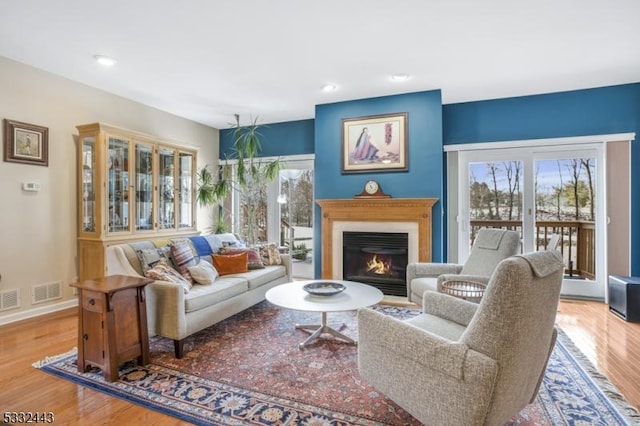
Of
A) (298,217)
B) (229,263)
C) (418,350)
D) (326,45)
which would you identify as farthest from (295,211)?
(418,350)

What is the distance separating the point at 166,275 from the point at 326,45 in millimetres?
2400

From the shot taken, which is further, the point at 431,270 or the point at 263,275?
the point at 263,275

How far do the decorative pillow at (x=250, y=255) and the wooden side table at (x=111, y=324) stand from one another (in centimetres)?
133

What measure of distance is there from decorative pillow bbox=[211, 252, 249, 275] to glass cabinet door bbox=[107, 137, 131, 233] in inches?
52.2

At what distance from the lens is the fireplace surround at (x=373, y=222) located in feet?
13.3

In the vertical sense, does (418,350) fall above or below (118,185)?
below

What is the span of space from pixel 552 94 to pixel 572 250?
2.05 metres

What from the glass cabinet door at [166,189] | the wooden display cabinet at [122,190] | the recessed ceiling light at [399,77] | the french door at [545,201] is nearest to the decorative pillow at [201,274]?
the wooden display cabinet at [122,190]

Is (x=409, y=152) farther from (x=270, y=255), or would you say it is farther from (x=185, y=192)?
(x=185, y=192)

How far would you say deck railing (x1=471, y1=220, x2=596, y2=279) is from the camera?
429cm

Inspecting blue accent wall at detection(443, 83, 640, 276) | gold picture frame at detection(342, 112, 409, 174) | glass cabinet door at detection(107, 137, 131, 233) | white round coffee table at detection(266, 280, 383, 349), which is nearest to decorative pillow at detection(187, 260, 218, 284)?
white round coffee table at detection(266, 280, 383, 349)

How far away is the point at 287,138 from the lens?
5.52 m

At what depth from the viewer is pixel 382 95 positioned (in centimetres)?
430

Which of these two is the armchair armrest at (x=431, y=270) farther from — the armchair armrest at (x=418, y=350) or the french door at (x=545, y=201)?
the armchair armrest at (x=418, y=350)
